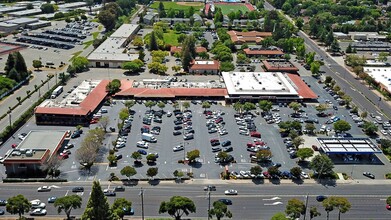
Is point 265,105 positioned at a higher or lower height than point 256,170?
higher

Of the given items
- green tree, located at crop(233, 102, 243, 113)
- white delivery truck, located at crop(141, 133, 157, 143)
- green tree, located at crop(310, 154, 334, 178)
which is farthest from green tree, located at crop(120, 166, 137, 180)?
green tree, located at crop(233, 102, 243, 113)

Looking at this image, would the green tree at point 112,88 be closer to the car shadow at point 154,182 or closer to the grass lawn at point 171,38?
the car shadow at point 154,182

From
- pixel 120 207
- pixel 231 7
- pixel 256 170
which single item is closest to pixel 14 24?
pixel 231 7

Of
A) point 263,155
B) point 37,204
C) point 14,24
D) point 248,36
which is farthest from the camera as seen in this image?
point 14,24

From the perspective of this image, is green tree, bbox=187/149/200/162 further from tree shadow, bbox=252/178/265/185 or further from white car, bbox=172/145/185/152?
tree shadow, bbox=252/178/265/185

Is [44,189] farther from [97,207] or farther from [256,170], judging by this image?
[256,170]

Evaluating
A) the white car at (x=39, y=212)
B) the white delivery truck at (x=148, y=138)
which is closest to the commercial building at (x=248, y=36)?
the white delivery truck at (x=148, y=138)
